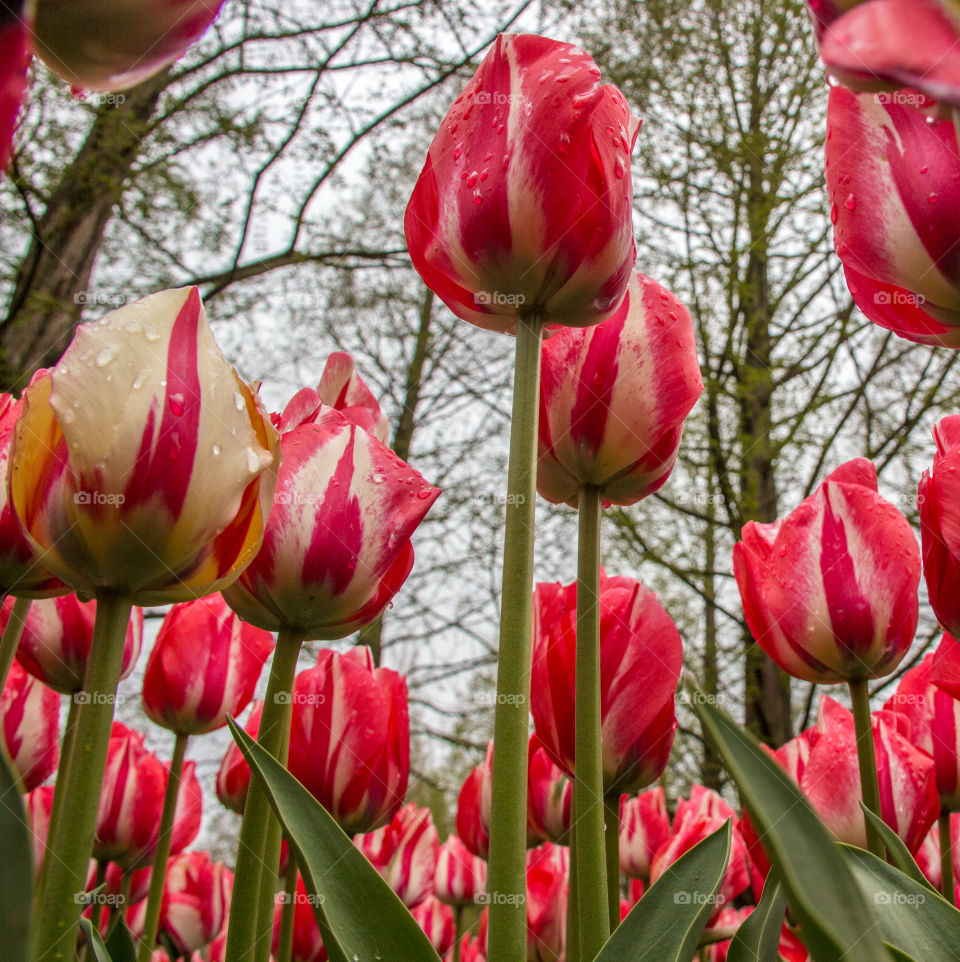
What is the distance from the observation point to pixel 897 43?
25 cm

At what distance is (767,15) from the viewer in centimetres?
435

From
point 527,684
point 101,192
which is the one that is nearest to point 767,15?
point 101,192

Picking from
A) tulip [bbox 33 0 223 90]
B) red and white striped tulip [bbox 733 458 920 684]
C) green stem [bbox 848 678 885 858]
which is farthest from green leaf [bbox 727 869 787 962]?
tulip [bbox 33 0 223 90]

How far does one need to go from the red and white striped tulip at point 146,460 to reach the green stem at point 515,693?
0.15m

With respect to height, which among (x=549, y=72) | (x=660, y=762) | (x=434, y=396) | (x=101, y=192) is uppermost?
(x=434, y=396)

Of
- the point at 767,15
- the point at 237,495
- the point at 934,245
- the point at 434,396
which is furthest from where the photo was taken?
the point at 434,396

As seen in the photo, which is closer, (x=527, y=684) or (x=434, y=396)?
(x=527, y=684)

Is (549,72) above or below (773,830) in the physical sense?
above

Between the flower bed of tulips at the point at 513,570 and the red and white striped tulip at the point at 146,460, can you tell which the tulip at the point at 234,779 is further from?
the red and white striped tulip at the point at 146,460

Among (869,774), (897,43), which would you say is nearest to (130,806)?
(869,774)

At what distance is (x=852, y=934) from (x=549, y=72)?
0.55 metres

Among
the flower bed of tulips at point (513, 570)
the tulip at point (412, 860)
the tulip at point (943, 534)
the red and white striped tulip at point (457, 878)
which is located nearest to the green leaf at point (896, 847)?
the flower bed of tulips at point (513, 570)

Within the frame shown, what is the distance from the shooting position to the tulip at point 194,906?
4.48 feet

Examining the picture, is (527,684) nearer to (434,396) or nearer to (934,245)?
(934,245)
